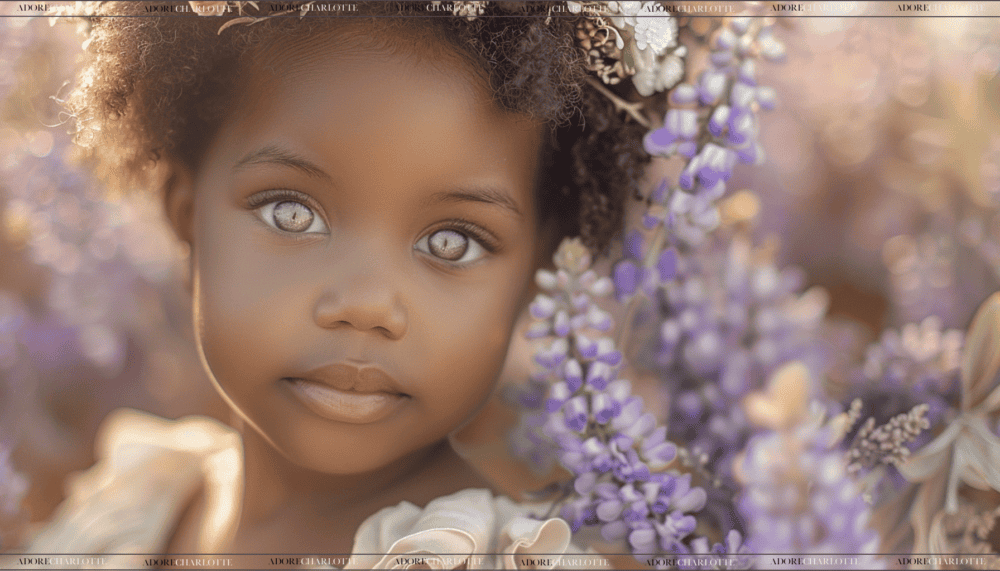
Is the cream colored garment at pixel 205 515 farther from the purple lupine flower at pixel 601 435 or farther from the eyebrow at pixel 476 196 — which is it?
the eyebrow at pixel 476 196

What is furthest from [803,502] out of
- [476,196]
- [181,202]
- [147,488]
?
[147,488]

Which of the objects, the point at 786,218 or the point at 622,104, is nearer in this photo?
the point at 622,104

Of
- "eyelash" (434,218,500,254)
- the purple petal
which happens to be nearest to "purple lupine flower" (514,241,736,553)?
the purple petal

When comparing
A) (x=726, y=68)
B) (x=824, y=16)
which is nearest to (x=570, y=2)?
(x=726, y=68)

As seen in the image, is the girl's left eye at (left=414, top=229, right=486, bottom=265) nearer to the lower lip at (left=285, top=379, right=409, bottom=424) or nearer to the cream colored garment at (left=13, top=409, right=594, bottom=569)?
the lower lip at (left=285, top=379, right=409, bottom=424)

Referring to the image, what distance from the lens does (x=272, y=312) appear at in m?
0.75

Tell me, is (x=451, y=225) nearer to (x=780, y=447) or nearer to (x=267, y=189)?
(x=267, y=189)

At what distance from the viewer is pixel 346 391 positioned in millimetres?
785

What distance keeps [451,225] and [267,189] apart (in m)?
0.22

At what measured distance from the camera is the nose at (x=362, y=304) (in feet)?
2.39

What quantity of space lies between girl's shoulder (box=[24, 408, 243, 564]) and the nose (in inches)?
15.8

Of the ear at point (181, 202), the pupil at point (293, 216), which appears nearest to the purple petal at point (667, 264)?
the pupil at point (293, 216)

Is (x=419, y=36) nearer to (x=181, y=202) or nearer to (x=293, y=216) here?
(x=293, y=216)

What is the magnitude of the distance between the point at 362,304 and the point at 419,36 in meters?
0.31
